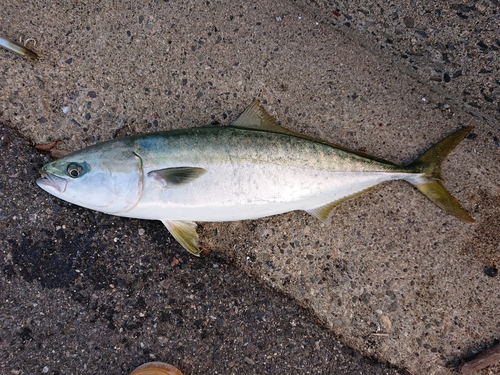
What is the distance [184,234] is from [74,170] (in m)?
0.84

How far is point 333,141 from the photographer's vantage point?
2975 mm

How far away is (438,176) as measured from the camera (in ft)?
9.28

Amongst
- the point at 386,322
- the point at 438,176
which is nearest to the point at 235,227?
the point at 386,322

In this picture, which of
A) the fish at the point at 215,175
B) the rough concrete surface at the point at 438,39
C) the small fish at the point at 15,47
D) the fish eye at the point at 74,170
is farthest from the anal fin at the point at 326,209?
the small fish at the point at 15,47

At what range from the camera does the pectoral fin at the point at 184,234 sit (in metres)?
2.62

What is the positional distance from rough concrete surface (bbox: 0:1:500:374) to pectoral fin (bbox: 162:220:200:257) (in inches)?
8.7

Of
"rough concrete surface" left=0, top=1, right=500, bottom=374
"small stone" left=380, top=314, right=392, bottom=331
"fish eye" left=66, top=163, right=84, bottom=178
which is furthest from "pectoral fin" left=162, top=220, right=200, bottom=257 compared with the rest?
"small stone" left=380, top=314, right=392, bottom=331

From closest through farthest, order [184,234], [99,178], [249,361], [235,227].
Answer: [99,178] < [184,234] < [249,361] < [235,227]

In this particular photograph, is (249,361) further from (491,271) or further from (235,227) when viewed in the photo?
(491,271)

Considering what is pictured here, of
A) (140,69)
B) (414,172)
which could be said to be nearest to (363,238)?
(414,172)

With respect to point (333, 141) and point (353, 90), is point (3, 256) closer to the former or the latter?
point (333, 141)

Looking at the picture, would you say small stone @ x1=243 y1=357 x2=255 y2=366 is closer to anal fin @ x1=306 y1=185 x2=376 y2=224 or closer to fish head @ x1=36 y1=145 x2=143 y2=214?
anal fin @ x1=306 y1=185 x2=376 y2=224

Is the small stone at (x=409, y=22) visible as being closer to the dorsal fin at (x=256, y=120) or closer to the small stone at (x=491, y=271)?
the dorsal fin at (x=256, y=120)

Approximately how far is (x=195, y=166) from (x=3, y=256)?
162 centimetres
